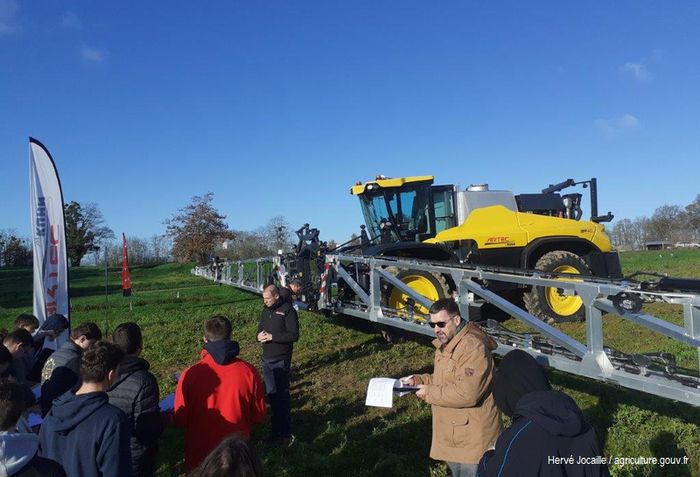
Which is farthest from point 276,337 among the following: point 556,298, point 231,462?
point 556,298

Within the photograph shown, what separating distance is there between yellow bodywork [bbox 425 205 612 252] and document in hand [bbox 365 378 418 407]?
559 centimetres

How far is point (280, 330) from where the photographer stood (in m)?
5.53

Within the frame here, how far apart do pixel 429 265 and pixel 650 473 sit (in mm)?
2824

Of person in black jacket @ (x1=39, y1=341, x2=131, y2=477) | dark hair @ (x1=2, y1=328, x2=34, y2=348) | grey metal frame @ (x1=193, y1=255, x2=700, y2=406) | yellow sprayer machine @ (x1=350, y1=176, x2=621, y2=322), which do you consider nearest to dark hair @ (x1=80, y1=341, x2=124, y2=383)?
person in black jacket @ (x1=39, y1=341, x2=131, y2=477)

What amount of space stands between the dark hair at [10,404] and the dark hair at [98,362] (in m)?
0.30

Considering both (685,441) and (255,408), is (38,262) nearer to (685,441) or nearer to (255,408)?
(255,408)

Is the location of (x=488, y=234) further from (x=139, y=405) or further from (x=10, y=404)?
(x=10, y=404)

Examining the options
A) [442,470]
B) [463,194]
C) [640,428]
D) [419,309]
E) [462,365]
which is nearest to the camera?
[462,365]

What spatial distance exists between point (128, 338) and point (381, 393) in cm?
166

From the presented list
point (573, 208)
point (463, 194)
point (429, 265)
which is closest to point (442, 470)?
point (429, 265)

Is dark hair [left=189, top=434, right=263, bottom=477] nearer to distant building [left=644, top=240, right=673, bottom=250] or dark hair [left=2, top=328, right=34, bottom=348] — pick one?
dark hair [left=2, top=328, right=34, bottom=348]

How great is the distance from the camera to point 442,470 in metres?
4.27

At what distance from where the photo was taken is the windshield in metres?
9.55

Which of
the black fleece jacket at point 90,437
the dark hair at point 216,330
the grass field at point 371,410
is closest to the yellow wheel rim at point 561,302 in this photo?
the grass field at point 371,410
